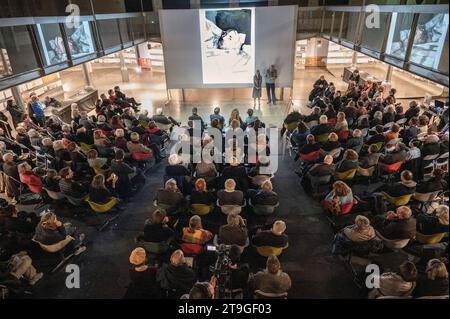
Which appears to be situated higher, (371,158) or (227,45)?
(227,45)

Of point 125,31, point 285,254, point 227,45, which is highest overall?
point 125,31

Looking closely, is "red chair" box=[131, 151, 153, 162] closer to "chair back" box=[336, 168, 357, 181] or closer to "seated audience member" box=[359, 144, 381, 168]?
"chair back" box=[336, 168, 357, 181]

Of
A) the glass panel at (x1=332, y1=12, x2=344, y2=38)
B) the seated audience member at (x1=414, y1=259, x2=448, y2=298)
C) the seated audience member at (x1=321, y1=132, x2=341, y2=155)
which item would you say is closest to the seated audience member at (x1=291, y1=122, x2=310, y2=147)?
→ the seated audience member at (x1=321, y1=132, x2=341, y2=155)

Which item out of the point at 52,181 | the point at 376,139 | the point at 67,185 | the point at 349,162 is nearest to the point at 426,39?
the point at 376,139

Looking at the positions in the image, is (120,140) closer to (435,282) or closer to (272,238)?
(272,238)

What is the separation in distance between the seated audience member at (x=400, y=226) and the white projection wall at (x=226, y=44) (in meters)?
8.07

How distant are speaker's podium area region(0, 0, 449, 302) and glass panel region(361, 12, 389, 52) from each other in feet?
0.23

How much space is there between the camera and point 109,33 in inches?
426

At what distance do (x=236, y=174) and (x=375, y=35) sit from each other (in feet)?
21.4

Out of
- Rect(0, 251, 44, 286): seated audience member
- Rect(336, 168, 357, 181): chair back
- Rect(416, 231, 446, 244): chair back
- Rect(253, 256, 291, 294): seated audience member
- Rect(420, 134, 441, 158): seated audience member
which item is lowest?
Rect(0, 251, 44, 286): seated audience member

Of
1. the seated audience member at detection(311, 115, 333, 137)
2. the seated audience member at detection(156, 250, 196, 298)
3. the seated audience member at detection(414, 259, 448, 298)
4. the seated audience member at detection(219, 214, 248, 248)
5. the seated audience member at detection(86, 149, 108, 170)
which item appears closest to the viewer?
the seated audience member at detection(414, 259, 448, 298)

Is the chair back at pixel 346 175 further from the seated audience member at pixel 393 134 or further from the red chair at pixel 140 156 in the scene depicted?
the red chair at pixel 140 156

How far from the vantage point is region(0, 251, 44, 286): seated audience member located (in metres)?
3.90
